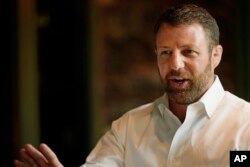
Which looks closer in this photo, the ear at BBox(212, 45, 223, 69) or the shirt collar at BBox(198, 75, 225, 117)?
the shirt collar at BBox(198, 75, 225, 117)

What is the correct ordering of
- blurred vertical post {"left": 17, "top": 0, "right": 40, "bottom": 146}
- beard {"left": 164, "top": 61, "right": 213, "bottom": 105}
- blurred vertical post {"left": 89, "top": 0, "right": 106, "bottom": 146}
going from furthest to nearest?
blurred vertical post {"left": 89, "top": 0, "right": 106, "bottom": 146}, blurred vertical post {"left": 17, "top": 0, "right": 40, "bottom": 146}, beard {"left": 164, "top": 61, "right": 213, "bottom": 105}

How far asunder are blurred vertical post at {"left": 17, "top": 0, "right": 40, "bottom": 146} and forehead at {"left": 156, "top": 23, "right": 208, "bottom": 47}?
5.02 ft

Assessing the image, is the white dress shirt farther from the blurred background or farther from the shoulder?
the blurred background

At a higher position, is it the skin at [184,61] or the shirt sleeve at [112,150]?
the skin at [184,61]

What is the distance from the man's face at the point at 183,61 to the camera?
170 centimetres

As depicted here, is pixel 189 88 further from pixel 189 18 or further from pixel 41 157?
pixel 41 157

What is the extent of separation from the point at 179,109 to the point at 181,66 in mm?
189

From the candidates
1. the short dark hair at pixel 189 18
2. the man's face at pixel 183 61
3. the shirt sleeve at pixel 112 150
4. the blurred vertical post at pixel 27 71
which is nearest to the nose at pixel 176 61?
the man's face at pixel 183 61

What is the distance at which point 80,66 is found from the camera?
3.27 m

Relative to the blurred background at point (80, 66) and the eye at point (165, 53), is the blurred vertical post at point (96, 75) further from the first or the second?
the eye at point (165, 53)

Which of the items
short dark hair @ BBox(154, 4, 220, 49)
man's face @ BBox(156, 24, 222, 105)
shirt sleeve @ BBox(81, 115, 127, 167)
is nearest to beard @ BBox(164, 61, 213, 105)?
man's face @ BBox(156, 24, 222, 105)

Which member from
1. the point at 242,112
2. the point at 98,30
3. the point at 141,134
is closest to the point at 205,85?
the point at 242,112

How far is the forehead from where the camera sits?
1.70 m

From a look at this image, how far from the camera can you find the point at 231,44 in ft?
11.3
